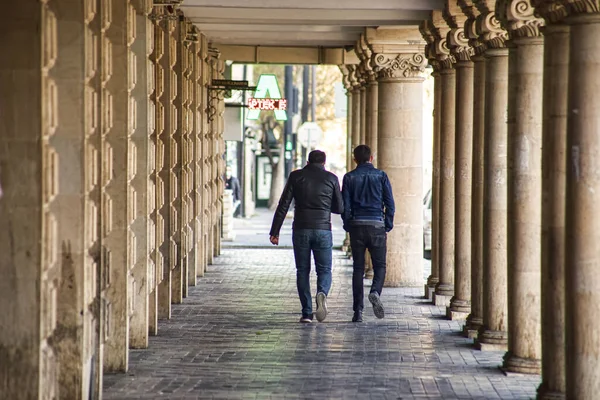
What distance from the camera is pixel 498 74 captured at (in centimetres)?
1355

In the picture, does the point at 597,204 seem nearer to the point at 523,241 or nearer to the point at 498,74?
A: the point at 523,241

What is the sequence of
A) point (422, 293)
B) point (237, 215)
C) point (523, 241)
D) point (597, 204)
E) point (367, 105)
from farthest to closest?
point (237, 215) < point (367, 105) < point (422, 293) < point (523, 241) < point (597, 204)

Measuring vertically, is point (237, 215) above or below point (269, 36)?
below

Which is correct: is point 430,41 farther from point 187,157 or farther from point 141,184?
point 141,184

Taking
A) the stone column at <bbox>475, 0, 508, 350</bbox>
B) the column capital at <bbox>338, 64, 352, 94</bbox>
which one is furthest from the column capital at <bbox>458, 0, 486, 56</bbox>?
the column capital at <bbox>338, 64, 352, 94</bbox>

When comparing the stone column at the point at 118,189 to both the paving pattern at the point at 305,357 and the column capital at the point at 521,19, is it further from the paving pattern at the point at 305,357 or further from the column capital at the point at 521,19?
the column capital at the point at 521,19

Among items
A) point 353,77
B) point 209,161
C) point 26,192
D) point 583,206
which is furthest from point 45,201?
point 353,77

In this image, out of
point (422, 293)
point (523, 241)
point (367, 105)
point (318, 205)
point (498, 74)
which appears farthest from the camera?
point (367, 105)

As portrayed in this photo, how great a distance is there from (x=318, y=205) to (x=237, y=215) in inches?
1456

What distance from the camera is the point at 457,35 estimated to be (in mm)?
16484

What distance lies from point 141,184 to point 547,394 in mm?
4676

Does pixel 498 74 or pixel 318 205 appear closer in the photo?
pixel 498 74

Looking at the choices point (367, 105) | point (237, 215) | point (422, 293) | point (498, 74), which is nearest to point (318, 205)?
point (498, 74)

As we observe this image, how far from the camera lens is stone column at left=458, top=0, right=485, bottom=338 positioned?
14438 millimetres
